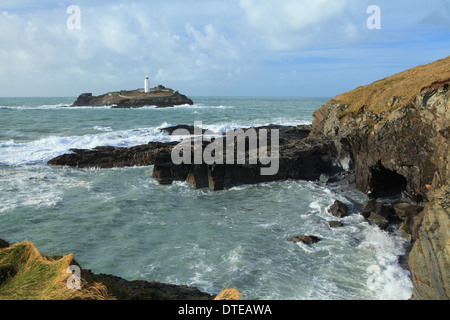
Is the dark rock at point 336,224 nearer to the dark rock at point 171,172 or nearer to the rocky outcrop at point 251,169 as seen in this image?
the rocky outcrop at point 251,169

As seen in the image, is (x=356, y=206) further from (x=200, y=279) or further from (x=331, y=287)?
(x=200, y=279)

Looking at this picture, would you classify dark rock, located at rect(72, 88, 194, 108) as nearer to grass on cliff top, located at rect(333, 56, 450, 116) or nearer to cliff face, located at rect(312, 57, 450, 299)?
grass on cliff top, located at rect(333, 56, 450, 116)

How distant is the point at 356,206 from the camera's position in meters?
18.4

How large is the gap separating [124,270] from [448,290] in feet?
31.0

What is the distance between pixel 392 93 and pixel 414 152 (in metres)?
6.06

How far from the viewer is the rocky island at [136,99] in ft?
388

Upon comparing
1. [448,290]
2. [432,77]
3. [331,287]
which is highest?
[432,77]

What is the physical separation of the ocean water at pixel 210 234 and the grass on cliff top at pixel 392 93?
6.02 meters

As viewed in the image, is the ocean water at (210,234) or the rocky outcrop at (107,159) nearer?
the ocean water at (210,234)

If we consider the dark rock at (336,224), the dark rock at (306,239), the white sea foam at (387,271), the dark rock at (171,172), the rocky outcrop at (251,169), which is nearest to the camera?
the white sea foam at (387,271)

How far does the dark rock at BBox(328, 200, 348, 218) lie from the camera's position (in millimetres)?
17203

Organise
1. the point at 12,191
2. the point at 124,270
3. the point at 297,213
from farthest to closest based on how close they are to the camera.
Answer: the point at 12,191 → the point at 297,213 → the point at 124,270

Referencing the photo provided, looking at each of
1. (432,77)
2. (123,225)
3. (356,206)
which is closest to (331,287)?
(356,206)

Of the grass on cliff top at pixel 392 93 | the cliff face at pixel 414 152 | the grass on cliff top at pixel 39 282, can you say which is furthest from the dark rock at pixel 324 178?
the grass on cliff top at pixel 39 282
